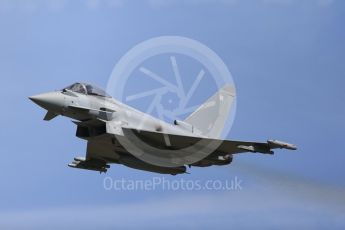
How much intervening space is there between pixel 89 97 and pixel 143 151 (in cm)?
393

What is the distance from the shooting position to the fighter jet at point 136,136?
33.2 metres

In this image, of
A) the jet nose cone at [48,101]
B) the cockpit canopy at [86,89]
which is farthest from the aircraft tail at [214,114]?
the jet nose cone at [48,101]

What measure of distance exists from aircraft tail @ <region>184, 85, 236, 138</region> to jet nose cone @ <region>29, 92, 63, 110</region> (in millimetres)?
8314

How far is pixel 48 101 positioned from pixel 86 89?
2.14 metres

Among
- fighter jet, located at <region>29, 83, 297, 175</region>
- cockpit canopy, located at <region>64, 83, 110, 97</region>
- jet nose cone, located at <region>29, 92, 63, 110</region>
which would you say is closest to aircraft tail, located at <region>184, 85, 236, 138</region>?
fighter jet, located at <region>29, 83, 297, 175</region>

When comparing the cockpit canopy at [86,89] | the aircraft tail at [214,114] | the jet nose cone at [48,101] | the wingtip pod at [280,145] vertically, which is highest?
the aircraft tail at [214,114]

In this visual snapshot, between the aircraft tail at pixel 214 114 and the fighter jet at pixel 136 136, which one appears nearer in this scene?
the fighter jet at pixel 136 136

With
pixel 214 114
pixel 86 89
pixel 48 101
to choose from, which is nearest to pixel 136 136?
pixel 86 89

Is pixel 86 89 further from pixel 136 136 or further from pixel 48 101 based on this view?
pixel 136 136

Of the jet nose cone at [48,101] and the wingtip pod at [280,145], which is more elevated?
the jet nose cone at [48,101]

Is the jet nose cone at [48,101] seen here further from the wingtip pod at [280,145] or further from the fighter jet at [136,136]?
the wingtip pod at [280,145]

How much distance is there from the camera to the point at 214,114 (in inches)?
1555

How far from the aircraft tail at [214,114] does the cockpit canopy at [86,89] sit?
6172mm

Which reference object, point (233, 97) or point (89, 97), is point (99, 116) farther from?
point (233, 97)
